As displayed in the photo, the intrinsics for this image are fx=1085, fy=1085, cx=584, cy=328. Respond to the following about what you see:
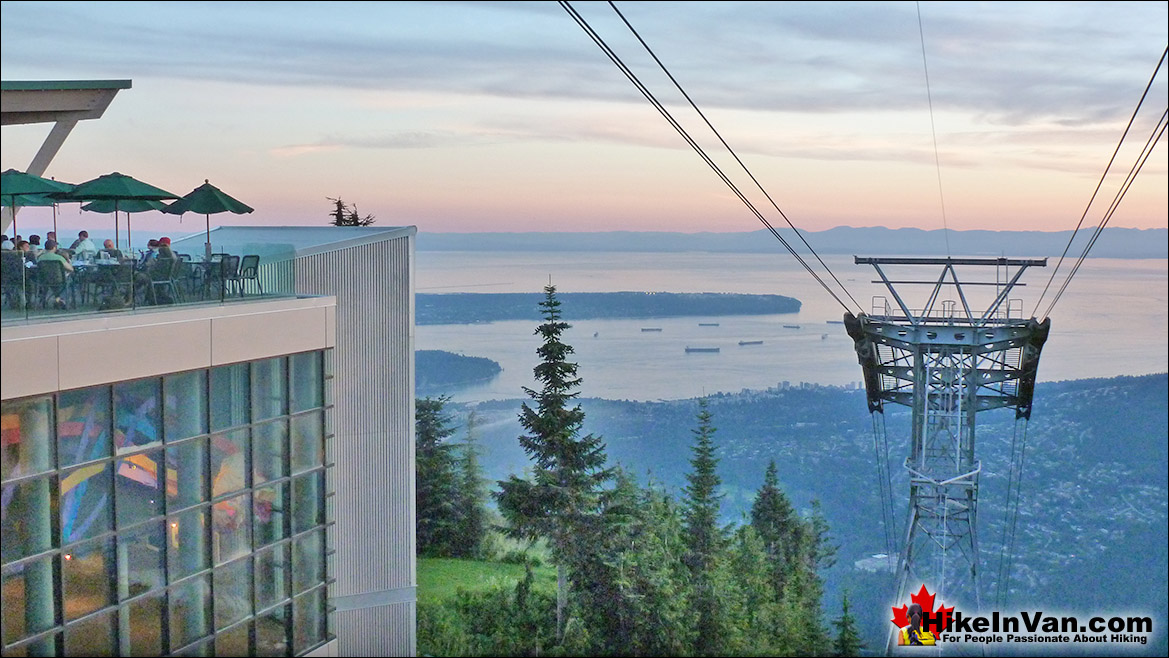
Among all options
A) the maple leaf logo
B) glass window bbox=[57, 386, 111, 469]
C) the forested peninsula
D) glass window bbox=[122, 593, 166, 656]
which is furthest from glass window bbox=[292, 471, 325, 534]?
the forested peninsula

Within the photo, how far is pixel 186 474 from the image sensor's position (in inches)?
530

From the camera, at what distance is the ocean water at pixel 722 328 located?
225ft

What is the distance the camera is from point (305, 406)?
15609 mm

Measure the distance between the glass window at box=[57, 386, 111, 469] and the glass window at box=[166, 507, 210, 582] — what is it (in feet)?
5.15

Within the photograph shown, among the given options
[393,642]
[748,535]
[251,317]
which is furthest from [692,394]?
[251,317]

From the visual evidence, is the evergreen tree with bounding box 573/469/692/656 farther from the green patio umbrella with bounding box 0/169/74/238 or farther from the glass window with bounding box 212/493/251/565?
the green patio umbrella with bounding box 0/169/74/238

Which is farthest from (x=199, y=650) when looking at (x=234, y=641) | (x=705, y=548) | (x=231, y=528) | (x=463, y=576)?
(x=705, y=548)

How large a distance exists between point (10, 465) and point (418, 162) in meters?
54.5

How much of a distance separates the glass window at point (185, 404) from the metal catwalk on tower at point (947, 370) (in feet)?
46.8

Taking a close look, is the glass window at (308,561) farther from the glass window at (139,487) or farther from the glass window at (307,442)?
the glass window at (139,487)

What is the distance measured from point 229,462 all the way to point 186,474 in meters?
0.76

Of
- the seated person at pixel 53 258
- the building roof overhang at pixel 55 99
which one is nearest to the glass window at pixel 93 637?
the seated person at pixel 53 258

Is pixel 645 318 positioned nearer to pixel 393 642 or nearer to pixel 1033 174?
pixel 1033 174

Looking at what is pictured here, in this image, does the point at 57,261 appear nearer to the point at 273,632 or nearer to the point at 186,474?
the point at 186,474
